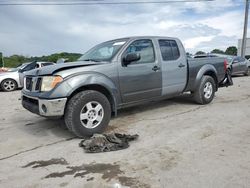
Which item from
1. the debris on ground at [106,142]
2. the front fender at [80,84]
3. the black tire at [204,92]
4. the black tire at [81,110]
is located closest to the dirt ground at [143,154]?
the debris on ground at [106,142]

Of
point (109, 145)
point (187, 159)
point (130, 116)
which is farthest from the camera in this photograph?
point (130, 116)

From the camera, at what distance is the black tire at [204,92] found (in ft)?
24.1

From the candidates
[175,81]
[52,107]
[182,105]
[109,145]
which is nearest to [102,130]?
[109,145]

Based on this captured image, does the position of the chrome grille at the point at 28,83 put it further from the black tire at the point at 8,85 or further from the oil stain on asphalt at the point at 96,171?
the black tire at the point at 8,85

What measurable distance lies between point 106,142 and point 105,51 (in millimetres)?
2205

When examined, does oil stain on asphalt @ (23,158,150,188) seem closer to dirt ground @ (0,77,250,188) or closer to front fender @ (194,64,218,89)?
dirt ground @ (0,77,250,188)

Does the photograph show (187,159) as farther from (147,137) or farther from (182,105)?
(182,105)

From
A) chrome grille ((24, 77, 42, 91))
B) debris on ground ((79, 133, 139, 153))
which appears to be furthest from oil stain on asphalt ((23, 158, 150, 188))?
chrome grille ((24, 77, 42, 91))

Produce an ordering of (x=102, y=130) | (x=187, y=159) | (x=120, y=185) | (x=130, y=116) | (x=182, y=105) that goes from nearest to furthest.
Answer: (x=120, y=185) → (x=187, y=159) → (x=102, y=130) → (x=130, y=116) → (x=182, y=105)

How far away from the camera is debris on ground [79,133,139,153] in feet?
14.0

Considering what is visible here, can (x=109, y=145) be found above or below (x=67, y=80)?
below

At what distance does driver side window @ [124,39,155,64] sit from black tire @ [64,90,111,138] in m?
1.25

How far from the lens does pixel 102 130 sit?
504 cm

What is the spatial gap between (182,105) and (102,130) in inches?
124
